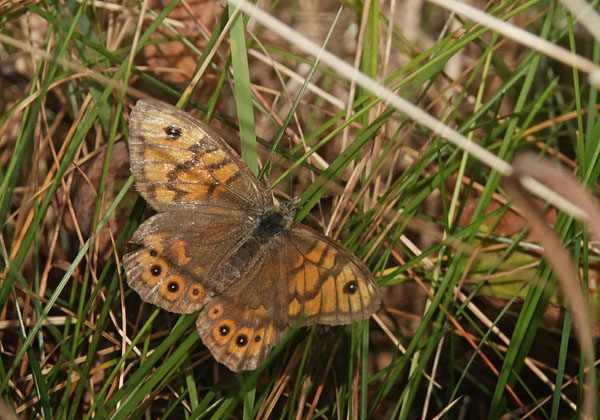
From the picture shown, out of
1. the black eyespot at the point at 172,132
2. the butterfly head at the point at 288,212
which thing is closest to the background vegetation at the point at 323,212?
the butterfly head at the point at 288,212

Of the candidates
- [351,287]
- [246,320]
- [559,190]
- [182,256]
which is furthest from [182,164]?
[559,190]

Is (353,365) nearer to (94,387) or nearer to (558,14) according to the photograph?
(94,387)

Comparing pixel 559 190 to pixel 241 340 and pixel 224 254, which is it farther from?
pixel 224 254

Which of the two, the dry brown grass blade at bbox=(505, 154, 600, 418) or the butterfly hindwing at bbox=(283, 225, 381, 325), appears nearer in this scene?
the dry brown grass blade at bbox=(505, 154, 600, 418)

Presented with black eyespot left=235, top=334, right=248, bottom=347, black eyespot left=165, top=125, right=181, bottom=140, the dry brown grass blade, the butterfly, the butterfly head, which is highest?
the dry brown grass blade

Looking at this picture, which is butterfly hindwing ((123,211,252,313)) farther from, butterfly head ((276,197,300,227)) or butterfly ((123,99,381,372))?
butterfly head ((276,197,300,227))

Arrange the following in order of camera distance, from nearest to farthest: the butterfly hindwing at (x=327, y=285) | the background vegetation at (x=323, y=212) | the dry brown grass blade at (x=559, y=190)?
1. the dry brown grass blade at (x=559, y=190)
2. the butterfly hindwing at (x=327, y=285)
3. the background vegetation at (x=323, y=212)

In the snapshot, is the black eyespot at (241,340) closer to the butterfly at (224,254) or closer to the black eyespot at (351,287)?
the butterfly at (224,254)

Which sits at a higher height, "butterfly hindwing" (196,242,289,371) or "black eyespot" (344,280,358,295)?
"black eyespot" (344,280,358,295)

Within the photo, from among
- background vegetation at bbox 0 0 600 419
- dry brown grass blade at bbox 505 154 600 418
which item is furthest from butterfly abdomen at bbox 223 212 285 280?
dry brown grass blade at bbox 505 154 600 418
